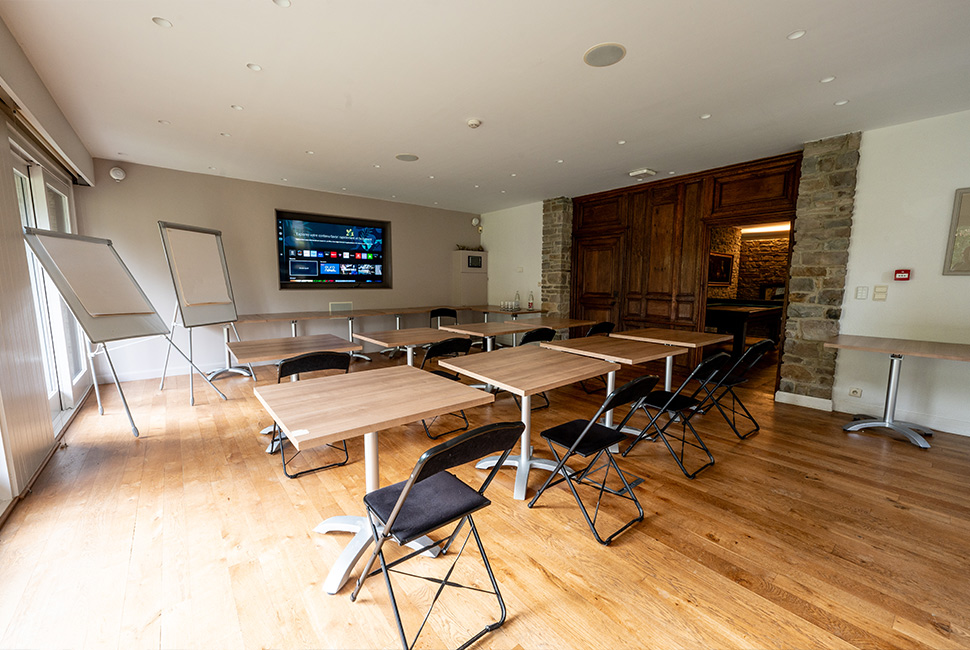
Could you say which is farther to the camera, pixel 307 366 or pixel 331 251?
pixel 331 251

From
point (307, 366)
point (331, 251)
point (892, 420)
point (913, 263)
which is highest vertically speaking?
point (331, 251)

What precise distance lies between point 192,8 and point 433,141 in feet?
7.05

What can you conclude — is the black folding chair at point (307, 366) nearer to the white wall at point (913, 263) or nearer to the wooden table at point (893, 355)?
the wooden table at point (893, 355)

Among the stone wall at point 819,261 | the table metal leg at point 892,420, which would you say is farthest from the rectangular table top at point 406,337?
the table metal leg at point 892,420

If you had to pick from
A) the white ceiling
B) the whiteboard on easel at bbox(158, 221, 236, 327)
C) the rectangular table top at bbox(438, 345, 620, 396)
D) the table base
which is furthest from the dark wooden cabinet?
the whiteboard on easel at bbox(158, 221, 236, 327)

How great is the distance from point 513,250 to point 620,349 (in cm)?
453

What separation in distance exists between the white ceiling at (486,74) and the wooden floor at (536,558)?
2699 millimetres

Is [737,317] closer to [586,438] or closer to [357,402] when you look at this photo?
[586,438]

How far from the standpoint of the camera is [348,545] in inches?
72.1

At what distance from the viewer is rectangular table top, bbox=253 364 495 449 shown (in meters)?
1.48

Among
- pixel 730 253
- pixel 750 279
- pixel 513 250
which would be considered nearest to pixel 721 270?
pixel 730 253

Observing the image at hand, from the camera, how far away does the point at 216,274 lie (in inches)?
178

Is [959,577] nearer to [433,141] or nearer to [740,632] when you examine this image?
[740,632]

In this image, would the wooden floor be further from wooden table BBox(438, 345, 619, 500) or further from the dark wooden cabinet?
the dark wooden cabinet
